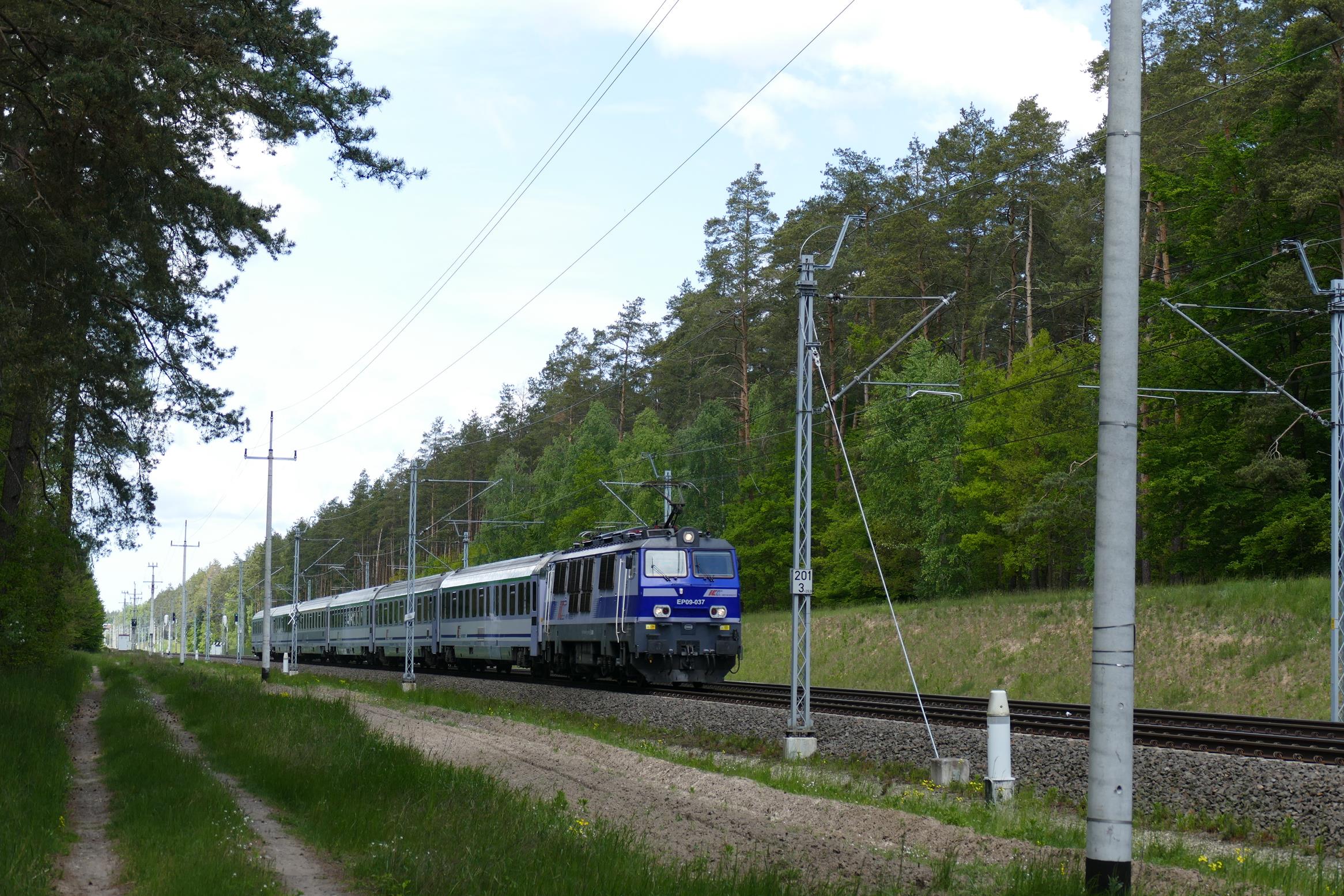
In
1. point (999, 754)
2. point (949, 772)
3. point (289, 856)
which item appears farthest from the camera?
point (949, 772)

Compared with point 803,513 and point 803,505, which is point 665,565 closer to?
point 803,505

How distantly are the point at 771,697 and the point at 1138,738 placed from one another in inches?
395

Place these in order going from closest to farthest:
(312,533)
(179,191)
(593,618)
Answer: (179,191), (593,618), (312,533)

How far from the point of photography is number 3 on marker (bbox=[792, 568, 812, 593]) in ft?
60.2

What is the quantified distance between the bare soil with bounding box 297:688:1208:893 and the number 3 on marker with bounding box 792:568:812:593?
3145 mm

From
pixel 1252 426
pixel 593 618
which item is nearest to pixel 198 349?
pixel 593 618

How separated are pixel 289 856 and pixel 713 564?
18717 mm

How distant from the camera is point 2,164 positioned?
19812mm

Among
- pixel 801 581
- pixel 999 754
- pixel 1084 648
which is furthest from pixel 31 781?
pixel 1084 648

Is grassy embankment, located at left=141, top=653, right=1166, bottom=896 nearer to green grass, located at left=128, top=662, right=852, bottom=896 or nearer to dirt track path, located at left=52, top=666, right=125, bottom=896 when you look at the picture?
green grass, located at left=128, top=662, right=852, bottom=896

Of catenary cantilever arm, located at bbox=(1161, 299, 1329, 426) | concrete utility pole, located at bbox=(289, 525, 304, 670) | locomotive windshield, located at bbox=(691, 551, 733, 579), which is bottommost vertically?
concrete utility pole, located at bbox=(289, 525, 304, 670)

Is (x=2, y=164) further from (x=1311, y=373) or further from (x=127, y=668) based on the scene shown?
(x=127, y=668)

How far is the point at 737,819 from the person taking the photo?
458 inches

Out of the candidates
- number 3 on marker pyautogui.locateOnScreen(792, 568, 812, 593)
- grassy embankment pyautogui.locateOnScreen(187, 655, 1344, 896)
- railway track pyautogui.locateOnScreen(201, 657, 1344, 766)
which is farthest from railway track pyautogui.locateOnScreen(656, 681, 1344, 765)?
number 3 on marker pyautogui.locateOnScreen(792, 568, 812, 593)
